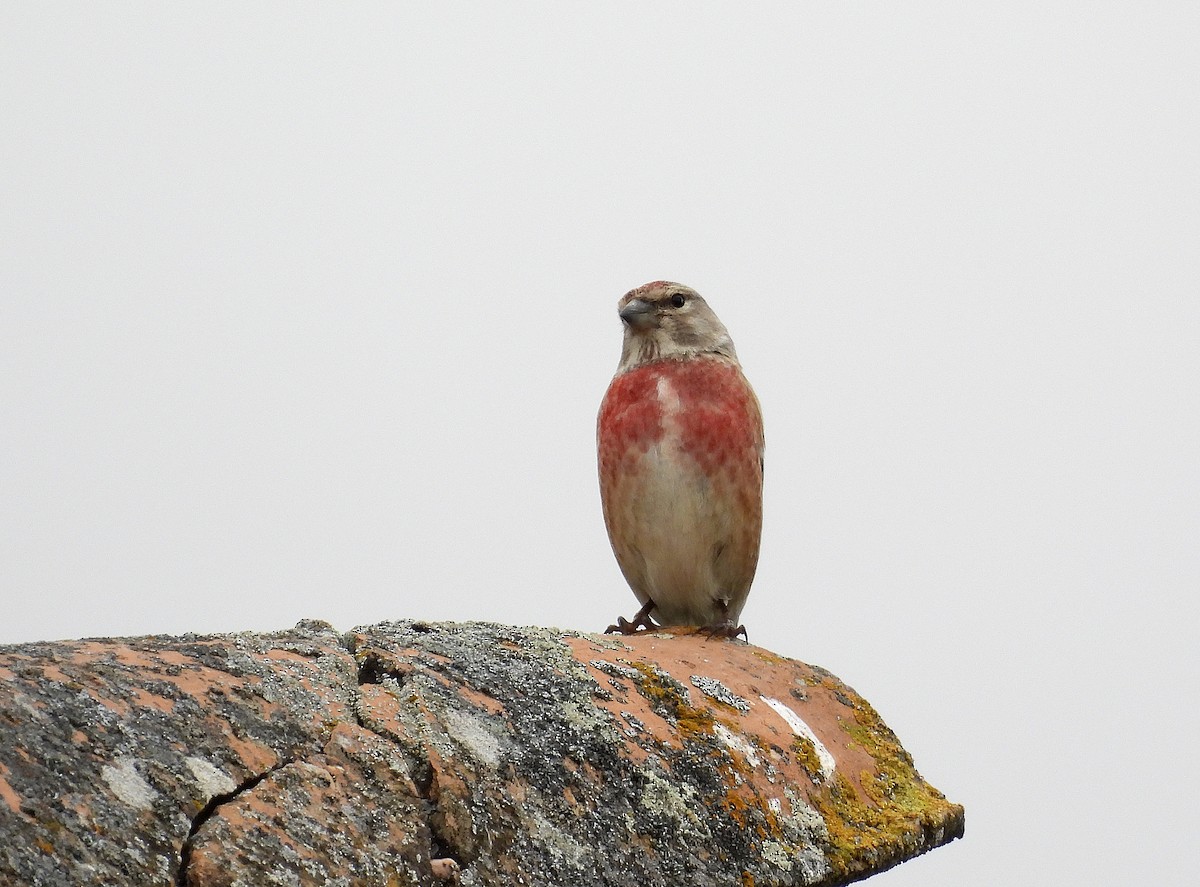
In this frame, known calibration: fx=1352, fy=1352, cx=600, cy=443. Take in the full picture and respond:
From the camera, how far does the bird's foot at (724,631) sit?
429 centimetres

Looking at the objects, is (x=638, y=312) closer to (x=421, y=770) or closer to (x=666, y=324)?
(x=666, y=324)

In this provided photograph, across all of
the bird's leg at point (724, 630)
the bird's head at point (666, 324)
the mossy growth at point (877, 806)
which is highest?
the bird's head at point (666, 324)

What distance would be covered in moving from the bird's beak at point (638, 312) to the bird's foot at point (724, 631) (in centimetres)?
111

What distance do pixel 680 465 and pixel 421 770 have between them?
236cm

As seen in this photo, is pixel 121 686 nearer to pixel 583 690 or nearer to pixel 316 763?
pixel 316 763

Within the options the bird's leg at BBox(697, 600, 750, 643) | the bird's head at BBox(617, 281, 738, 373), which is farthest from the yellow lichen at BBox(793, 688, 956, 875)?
the bird's head at BBox(617, 281, 738, 373)

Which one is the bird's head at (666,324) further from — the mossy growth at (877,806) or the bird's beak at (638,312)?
the mossy growth at (877,806)

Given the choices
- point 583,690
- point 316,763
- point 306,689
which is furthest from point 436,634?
point 316,763

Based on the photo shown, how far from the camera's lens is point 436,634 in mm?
2803

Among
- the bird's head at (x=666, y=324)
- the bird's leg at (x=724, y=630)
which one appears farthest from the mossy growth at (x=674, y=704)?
the bird's head at (x=666, y=324)

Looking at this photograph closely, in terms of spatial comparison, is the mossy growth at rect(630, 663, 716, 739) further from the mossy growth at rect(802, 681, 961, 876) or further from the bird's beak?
the bird's beak

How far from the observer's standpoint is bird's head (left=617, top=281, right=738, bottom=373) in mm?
4762

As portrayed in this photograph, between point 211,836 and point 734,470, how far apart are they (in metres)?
2.87

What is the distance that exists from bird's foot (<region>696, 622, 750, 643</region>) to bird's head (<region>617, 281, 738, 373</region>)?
3.17ft
